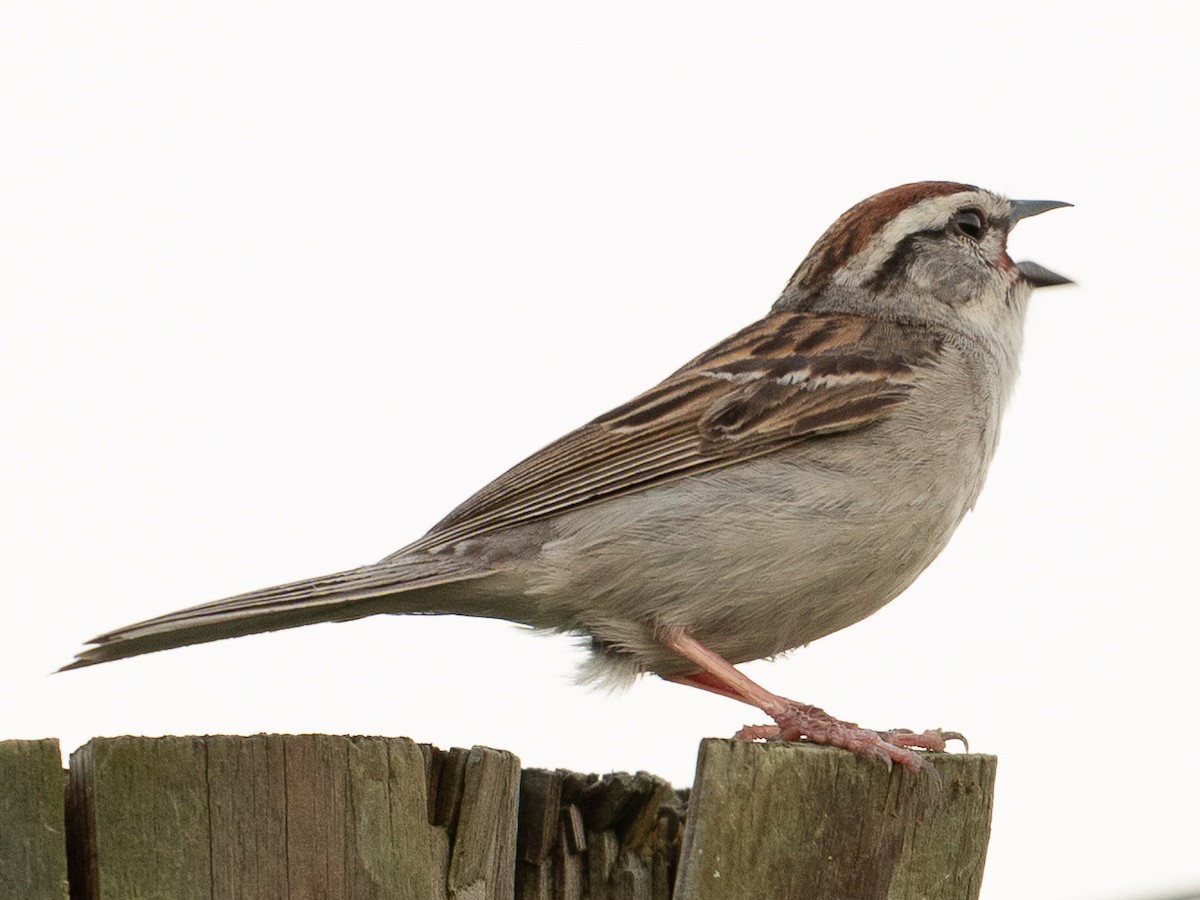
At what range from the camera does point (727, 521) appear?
19.6ft

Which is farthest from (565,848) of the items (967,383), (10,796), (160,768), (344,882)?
(967,383)

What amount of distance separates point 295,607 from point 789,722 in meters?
1.85

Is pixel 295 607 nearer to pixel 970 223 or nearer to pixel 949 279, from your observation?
pixel 949 279

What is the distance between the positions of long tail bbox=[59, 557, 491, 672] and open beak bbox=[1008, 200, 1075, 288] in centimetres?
316

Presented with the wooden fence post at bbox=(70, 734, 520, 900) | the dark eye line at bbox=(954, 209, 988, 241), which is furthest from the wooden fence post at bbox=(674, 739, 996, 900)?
the dark eye line at bbox=(954, 209, 988, 241)

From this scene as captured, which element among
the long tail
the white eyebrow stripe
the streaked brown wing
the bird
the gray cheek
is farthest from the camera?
the white eyebrow stripe

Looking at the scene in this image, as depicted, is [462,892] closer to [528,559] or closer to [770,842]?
[770,842]

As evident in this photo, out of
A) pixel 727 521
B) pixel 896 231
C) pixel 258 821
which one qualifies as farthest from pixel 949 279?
pixel 258 821

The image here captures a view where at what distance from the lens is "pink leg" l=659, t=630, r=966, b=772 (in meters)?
5.07

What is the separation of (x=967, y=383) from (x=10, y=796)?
4457 millimetres

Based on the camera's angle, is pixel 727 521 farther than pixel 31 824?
Yes

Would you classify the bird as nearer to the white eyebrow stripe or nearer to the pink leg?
the pink leg

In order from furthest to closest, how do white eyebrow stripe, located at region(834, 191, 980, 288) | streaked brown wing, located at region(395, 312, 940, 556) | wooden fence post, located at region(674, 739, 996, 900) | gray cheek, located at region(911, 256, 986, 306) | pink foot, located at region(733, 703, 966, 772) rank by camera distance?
white eyebrow stripe, located at region(834, 191, 980, 288) → gray cheek, located at region(911, 256, 986, 306) → streaked brown wing, located at region(395, 312, 940, 556) → pink foot, located at region(733, 703, 966, 772) → wooden fence post, located at region(674, 739, 996, 900)

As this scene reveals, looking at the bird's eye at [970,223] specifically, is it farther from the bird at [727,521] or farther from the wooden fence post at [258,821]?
the wooden fence post at [258,821]
